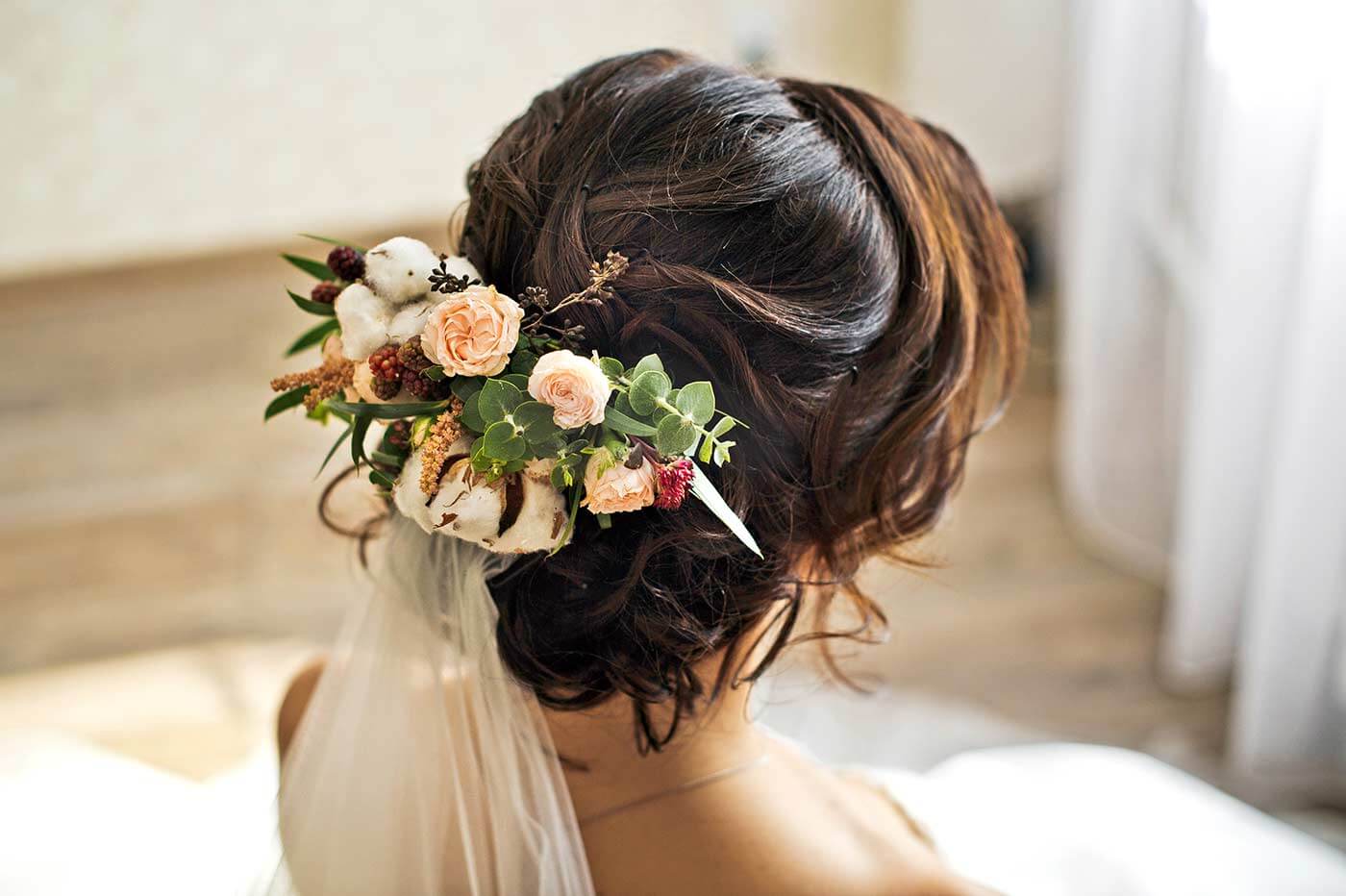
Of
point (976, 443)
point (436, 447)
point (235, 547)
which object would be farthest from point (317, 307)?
point (976, 443)

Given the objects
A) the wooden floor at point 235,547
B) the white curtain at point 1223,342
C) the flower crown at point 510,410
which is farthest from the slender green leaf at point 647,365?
the white curtain at point 1223,342

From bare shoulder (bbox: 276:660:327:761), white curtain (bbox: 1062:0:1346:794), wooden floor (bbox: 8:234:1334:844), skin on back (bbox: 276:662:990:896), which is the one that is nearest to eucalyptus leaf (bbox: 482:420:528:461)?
skin on back (bbox: 276:662:990:896)

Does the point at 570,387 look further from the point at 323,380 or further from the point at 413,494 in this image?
the point at 323,380

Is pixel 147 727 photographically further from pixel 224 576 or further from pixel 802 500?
pixel 802 500

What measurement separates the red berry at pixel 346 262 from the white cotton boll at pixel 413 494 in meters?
0.17

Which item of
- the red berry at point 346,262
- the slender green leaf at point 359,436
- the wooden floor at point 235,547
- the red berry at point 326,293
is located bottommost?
the wooden floor at point 235,547

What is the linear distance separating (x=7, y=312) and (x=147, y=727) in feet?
6.49

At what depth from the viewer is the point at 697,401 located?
713 mm

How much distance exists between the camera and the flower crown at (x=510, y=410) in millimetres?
708

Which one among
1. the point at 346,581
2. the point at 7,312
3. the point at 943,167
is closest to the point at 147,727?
the point at 346,581

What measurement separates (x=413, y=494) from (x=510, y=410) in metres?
0.09

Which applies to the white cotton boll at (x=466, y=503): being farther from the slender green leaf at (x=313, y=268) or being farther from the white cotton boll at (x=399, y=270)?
the slender green leaf at (x=313, y=268)

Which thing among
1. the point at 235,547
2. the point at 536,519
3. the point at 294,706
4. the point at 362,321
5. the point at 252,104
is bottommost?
the point at 235,547

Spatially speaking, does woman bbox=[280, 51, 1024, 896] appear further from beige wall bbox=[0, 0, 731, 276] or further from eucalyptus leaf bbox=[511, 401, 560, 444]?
beige wall bbox=[0, 0, 731, 276]
